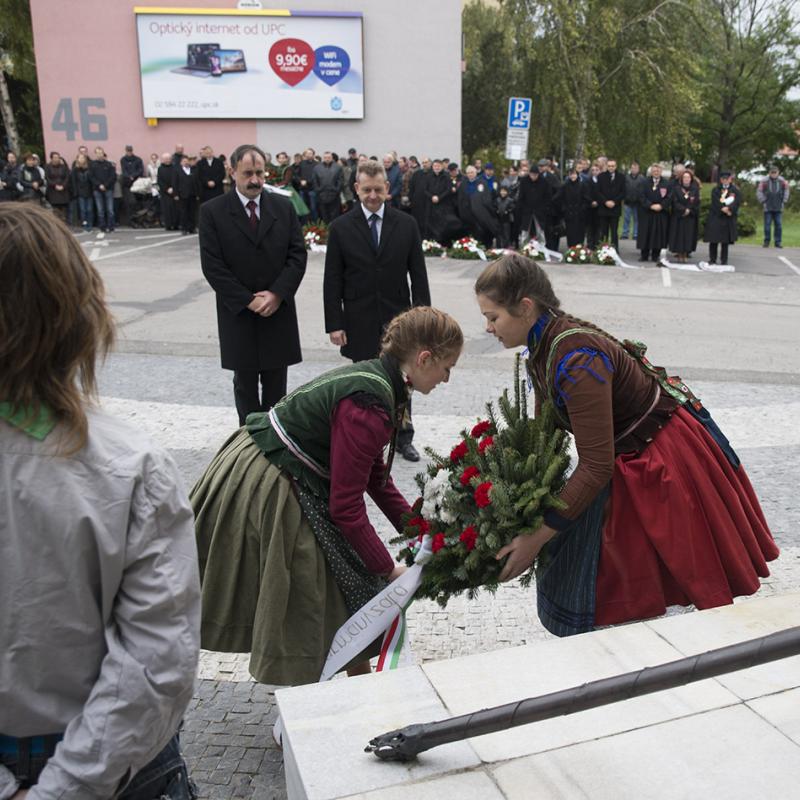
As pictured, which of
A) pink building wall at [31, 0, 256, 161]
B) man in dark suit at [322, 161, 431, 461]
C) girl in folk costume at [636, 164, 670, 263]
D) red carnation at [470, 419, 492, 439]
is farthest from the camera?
pink building wall at [31, 0, 256, 161]

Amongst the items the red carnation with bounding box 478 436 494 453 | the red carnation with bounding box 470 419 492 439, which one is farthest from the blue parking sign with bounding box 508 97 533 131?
the red carnation with bounding box 478 436 494 453

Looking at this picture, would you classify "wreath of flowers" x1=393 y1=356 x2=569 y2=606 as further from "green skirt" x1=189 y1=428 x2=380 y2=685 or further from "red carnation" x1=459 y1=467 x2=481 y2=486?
"green skirt" x1=189 y1=428 x2=380 y2=685

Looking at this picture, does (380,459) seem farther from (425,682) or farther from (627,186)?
(627,186)

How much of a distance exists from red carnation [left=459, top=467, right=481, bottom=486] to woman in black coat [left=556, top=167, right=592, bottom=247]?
15.6 metres

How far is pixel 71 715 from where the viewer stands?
5.13ft

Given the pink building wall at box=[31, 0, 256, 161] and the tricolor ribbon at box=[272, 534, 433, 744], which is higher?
the pink building wall at box=[31, 0, 256, 161]

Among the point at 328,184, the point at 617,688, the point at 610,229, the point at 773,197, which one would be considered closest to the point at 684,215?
the point at 610,229

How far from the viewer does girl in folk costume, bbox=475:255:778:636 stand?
2777 millimetres

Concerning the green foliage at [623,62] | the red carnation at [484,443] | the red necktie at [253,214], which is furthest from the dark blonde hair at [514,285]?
the green foliage at [623,62]

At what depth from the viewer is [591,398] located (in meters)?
2.69

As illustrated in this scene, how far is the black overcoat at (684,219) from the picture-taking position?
1697 centimetres

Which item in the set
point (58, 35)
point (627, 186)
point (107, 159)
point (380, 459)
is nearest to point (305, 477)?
point (380, 459)

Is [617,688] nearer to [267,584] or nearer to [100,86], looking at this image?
[267,584]

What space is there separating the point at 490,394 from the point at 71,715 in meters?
6.33
